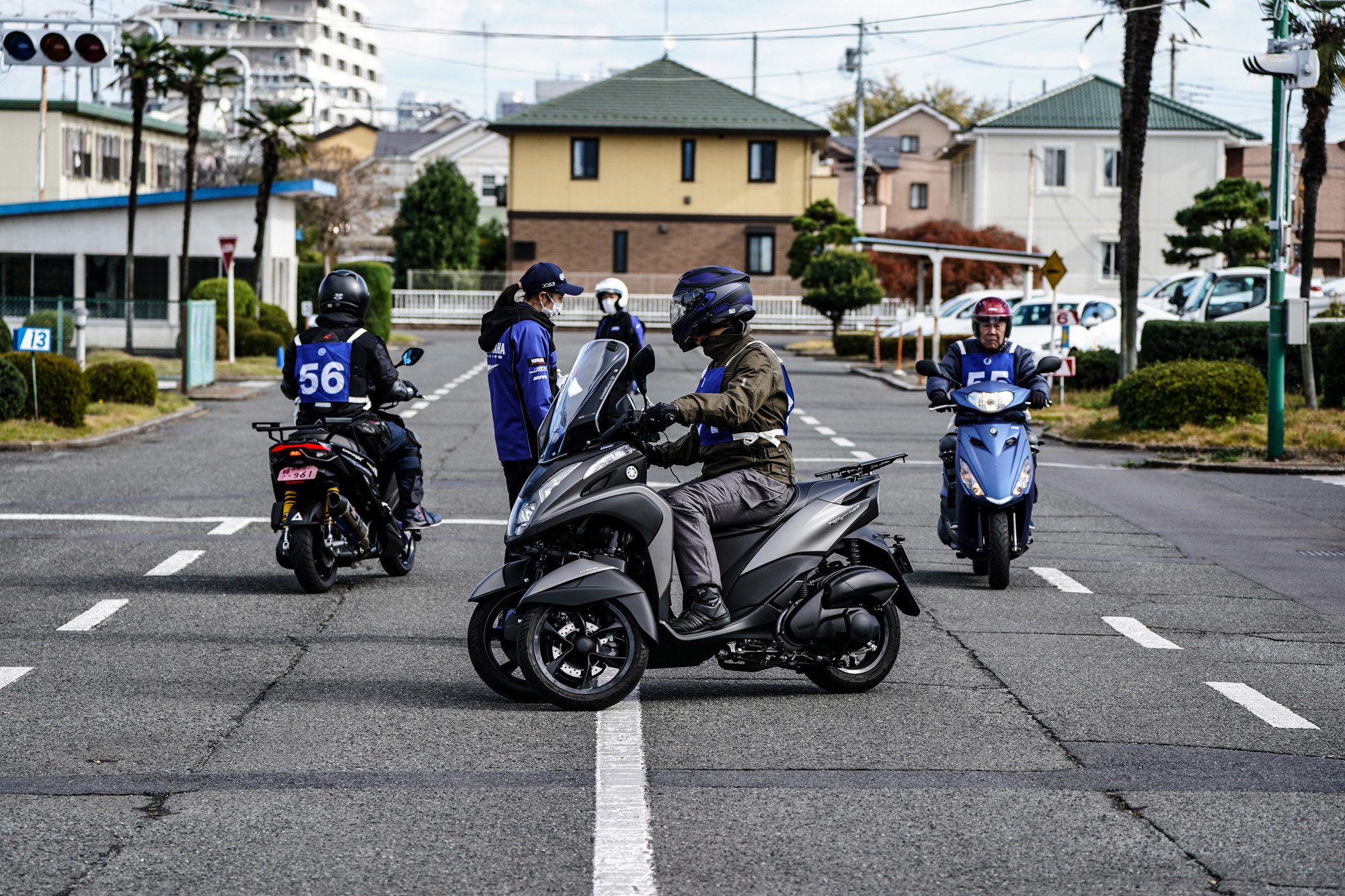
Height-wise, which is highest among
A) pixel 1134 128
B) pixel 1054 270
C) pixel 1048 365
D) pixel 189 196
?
pixel 1134 128

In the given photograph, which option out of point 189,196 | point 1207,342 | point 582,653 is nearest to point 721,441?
point 582,653

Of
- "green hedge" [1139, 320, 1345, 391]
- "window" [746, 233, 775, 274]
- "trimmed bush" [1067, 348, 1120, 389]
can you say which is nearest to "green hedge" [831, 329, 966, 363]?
"trimmed bush" [1067, 348, 1120, 389]

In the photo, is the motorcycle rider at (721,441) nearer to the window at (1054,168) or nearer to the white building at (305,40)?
the window at (1054,168)

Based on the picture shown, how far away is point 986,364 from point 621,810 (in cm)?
594

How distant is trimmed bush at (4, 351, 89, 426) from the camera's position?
61.5 feet

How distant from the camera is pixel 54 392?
18.8 meters

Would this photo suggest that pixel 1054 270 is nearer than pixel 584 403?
No

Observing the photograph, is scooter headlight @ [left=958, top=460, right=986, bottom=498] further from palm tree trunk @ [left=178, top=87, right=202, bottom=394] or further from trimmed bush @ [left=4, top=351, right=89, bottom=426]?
palm tree trunk @ [left=178, top=87, right=202, bottom=394]

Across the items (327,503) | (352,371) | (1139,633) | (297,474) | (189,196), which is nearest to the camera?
(1139,633)

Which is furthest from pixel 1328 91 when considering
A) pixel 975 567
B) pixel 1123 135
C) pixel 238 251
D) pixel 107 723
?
pixel 107 723

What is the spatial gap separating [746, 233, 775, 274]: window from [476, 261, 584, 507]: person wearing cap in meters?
55.6

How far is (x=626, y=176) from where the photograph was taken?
6328 centimetres

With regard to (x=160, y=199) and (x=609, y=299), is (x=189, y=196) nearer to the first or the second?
(x=160, y=199)

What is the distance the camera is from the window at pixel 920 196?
85.9 meters
